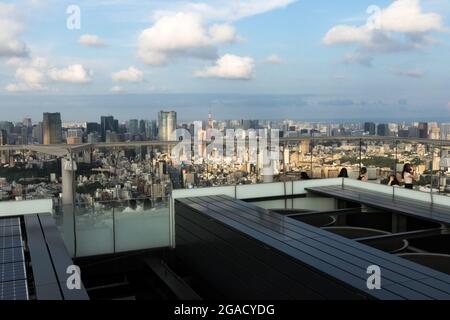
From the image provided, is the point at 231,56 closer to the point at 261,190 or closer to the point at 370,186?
the point at 261,190

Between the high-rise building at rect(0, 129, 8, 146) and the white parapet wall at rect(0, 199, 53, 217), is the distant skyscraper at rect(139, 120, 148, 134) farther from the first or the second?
the white parapet wall at rect(0, 199, 53, 217)

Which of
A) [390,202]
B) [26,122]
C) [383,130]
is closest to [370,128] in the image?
Result: [383,130]

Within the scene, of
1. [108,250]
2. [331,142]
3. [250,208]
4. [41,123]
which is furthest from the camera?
[331,142]

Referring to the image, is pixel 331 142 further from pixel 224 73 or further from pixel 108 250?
pixel 108 250

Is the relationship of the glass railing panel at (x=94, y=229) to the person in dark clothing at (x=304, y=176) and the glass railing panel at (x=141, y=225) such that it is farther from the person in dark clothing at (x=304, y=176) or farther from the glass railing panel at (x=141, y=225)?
the person in dark clothing at (x=304, y=176)

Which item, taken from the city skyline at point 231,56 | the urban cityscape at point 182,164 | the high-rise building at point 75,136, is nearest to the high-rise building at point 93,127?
the urban cityscape at point 182,164

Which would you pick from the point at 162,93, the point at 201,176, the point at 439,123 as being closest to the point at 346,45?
the point at 439,123
